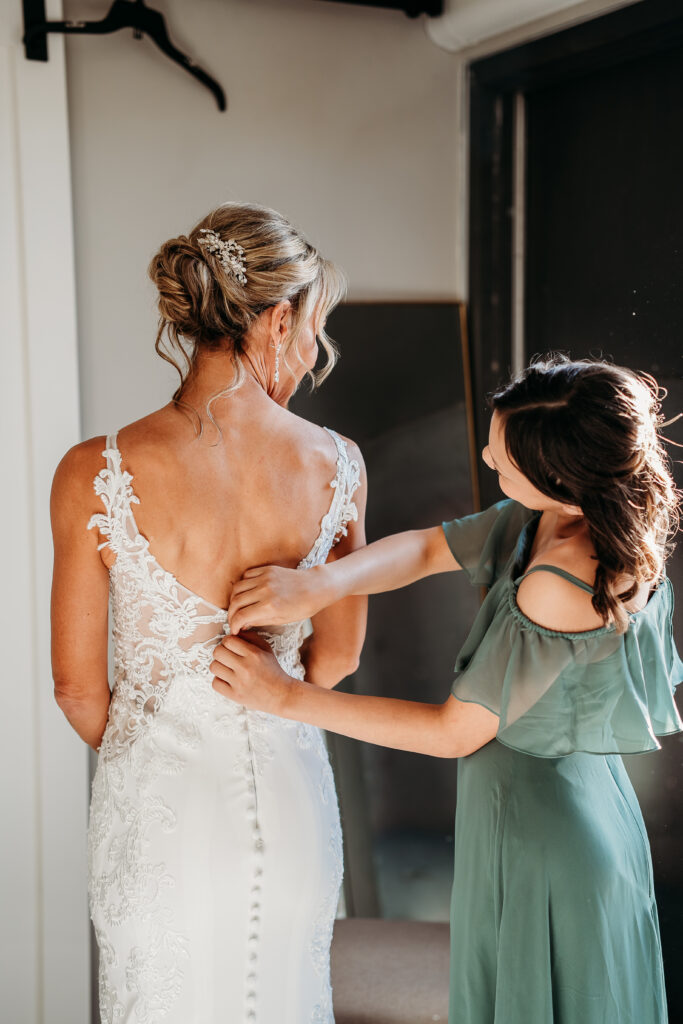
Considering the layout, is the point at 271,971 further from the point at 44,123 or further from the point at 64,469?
the point at 44,123

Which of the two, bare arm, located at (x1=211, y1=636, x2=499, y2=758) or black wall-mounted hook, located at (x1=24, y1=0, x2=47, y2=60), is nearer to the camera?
bare arm, located at (x1=211, y1=636, x2=499, y2=758)

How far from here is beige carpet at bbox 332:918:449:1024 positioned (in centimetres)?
232

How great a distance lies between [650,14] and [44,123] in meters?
1.50

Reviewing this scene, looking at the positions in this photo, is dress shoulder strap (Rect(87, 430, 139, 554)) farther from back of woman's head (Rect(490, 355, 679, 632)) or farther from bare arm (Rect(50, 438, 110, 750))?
back of woman's head (Rect(490, 355, 679, 632))

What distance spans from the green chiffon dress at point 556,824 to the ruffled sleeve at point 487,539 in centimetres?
11

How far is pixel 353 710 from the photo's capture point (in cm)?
154

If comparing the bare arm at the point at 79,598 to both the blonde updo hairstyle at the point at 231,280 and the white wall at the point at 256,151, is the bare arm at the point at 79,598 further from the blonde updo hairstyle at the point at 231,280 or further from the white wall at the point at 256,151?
the white wall at the point at 256,151

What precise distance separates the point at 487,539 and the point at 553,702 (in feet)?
1.30

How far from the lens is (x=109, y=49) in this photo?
2516mm

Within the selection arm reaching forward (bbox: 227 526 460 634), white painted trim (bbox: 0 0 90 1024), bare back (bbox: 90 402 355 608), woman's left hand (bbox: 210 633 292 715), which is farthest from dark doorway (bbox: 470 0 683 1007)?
white painted trim (bbox: 0 0 90 1024)

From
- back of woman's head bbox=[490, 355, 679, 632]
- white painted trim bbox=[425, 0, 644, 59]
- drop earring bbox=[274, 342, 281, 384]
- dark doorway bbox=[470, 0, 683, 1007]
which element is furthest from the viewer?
white painted trim bbox=[425, 0, 644, 59]

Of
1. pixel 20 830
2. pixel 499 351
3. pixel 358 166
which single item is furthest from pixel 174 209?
pixel 20 830

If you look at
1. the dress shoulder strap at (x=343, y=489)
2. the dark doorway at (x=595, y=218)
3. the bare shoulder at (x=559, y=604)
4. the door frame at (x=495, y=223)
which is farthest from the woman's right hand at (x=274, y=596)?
the door frame at (x=495, y=223)

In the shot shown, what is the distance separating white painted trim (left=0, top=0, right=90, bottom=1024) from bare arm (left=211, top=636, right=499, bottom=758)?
105 centimetres
